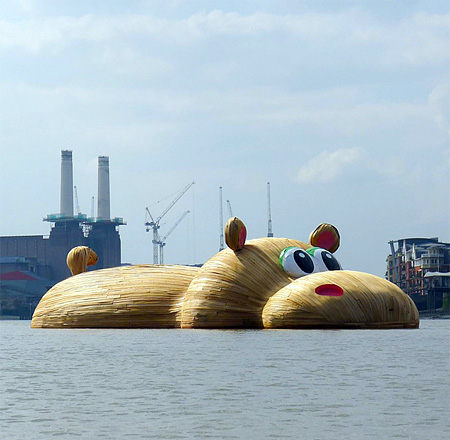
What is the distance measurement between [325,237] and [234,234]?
16.1 feet

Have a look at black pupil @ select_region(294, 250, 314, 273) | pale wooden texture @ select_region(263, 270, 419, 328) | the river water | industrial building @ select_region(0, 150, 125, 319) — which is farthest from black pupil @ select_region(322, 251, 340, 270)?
industrial building @ select_region(0, 150, 125, 319)

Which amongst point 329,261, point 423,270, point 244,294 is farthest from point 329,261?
point 423,270

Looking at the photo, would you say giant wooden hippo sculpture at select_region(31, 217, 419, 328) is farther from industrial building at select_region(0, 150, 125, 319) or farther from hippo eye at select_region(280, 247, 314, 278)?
industrial building at select_region(0, 150, 125, 319)

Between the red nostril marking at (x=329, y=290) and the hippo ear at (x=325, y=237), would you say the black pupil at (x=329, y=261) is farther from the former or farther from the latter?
the red nostril marking at (x=329, y=290)

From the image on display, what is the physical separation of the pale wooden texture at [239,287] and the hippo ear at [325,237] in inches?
117

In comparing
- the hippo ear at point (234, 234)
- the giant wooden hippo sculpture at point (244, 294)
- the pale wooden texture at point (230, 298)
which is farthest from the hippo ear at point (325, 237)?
the hippo ear at point (234, 234)

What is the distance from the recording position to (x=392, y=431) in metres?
Answer: 13.4

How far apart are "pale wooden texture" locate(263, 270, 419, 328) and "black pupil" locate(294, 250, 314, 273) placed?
1.25m

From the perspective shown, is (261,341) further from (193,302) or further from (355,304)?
(193,302)

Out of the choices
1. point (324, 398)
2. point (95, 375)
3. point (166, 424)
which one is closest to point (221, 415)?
point (166, 424)

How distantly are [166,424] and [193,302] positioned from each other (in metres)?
22.7

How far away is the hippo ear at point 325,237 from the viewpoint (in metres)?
39.5

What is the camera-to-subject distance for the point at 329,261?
37.2 meters

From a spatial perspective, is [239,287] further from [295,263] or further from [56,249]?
[56,249]
